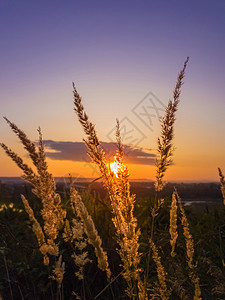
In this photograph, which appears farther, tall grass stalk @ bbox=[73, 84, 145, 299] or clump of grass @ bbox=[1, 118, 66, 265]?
clump of grass @ bbox=[1, 118, 66, 265]

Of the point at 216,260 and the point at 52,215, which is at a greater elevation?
the point at 52,215

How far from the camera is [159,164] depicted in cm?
218

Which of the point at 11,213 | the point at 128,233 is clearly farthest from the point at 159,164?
the point at 11,213

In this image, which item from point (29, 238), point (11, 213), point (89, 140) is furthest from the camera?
point (11, 213)

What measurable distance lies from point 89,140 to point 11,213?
4.72m

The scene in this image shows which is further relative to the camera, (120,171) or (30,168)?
(30,168)

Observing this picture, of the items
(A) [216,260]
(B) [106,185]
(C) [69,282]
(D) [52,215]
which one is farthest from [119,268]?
(B) [106,185]

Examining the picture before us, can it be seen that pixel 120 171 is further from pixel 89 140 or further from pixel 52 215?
pixel 52 215

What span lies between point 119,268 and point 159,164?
2338mm

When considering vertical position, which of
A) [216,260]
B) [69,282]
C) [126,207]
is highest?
[126,207]

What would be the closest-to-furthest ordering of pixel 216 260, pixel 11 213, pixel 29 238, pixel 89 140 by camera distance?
pixel 89 140 < pixel 216 260 < pixel 29 238 < pixel 11 213

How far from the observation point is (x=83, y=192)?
5.53 metres

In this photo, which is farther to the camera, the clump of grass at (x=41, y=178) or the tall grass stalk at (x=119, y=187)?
the clump of grass at (x=41, y=178)

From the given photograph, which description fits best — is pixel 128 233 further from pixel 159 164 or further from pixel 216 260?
pixel 216 260
